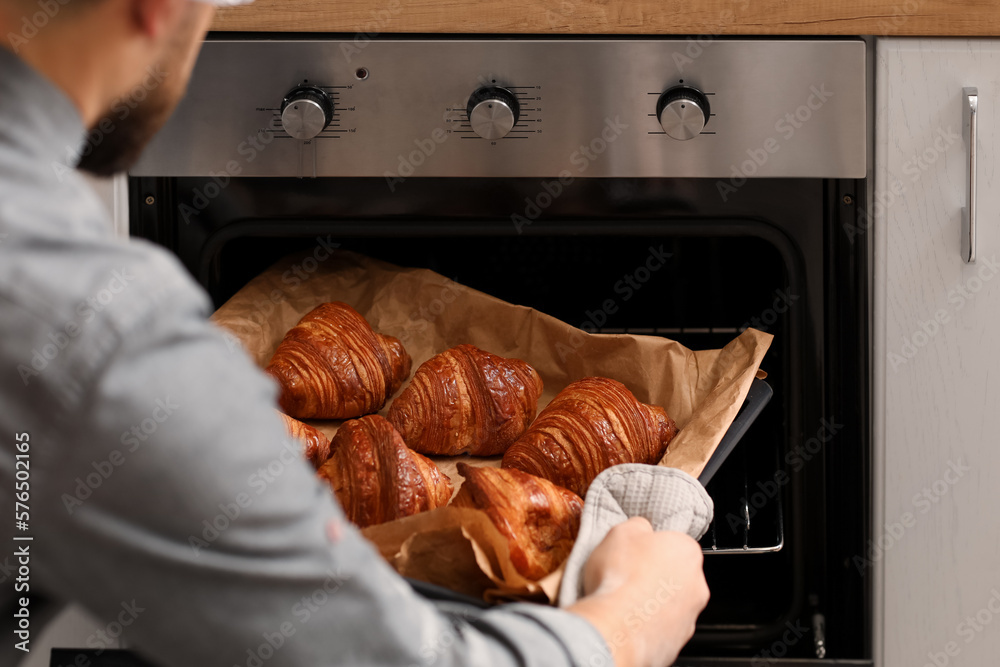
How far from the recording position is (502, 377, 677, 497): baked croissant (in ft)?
3.72

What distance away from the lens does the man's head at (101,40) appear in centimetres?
53

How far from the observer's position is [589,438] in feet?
3.74

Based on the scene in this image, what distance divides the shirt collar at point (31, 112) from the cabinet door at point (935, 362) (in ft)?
3.21

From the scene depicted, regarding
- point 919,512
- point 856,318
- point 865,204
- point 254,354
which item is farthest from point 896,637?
point 254,354

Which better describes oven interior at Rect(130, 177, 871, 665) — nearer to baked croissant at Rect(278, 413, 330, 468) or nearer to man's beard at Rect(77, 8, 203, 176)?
baked croissant at Rect(278, 413, 330, 468)

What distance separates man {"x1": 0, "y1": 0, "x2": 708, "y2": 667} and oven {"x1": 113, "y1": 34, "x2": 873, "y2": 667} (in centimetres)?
66

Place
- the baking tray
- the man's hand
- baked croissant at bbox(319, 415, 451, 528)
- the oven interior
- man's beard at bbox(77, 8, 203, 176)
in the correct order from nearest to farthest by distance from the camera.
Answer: man's beard at bbox(77, 8, 203, 176), the man's hand, the baking tray, baked croissant at bbox(319, 415, 451, 528), the oven interior

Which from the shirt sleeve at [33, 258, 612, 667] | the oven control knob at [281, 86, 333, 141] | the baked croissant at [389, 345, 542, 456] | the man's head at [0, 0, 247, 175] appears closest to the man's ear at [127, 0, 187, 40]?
the man's head at [0, 0, 247, 175]

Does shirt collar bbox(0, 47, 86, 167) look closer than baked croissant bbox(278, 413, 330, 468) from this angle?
Yes

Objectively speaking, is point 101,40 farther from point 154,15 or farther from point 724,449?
point 724,449

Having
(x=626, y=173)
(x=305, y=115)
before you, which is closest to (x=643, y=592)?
(x=626, y=173)

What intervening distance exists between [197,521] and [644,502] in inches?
20.1

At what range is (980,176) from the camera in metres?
1.19

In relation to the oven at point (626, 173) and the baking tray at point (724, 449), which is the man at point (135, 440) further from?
the oven at point (626, 173)
